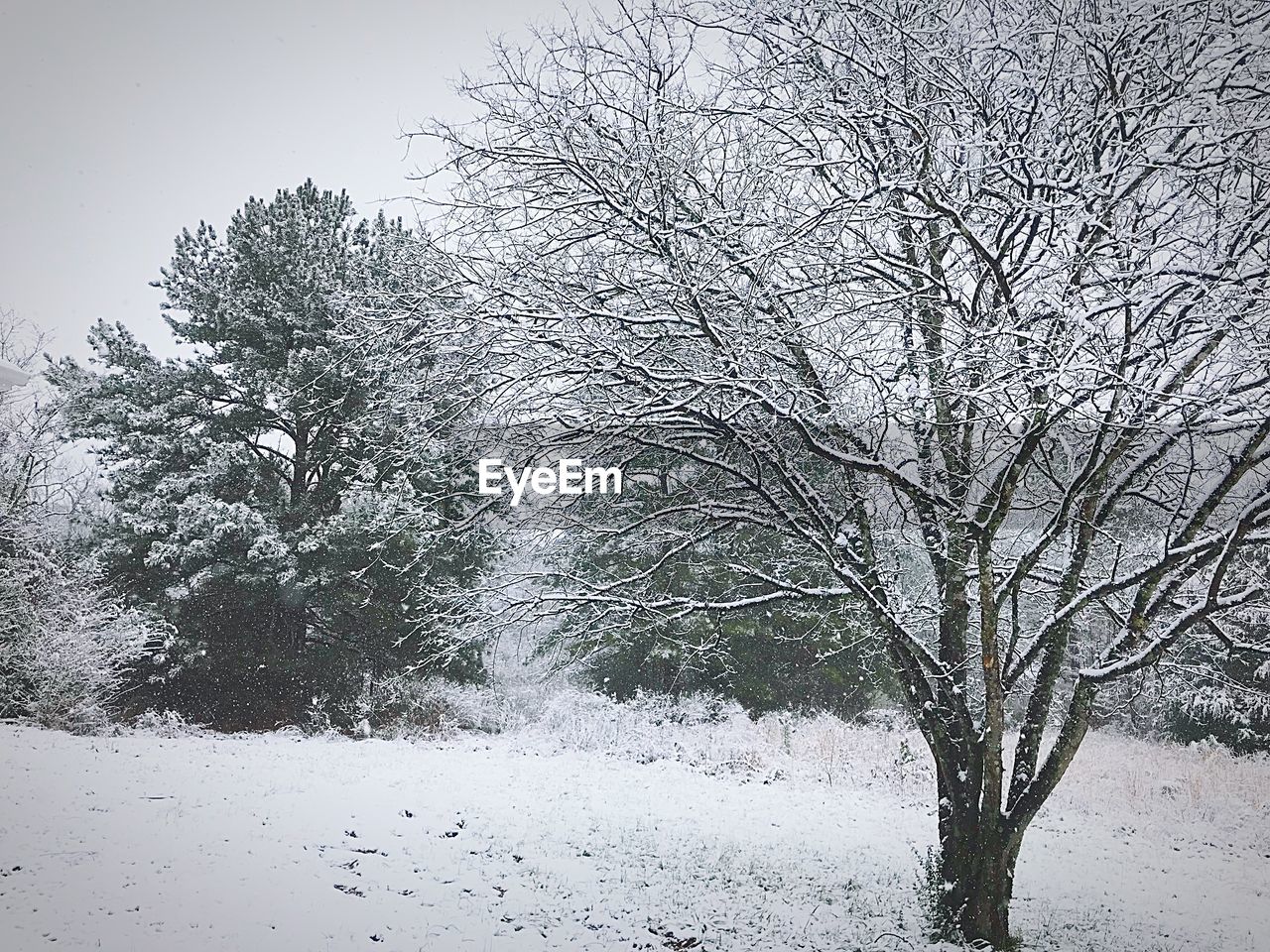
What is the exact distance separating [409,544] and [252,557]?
2793 millimetres

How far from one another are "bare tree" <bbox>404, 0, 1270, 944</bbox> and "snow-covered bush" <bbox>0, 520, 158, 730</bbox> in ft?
34.1

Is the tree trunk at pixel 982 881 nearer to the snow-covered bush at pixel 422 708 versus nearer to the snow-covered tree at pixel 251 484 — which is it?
the snow-covered tree at pixel 251 484

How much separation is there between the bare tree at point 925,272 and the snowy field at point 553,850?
203cm

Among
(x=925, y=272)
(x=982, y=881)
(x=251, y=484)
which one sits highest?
(x=925, y=272)

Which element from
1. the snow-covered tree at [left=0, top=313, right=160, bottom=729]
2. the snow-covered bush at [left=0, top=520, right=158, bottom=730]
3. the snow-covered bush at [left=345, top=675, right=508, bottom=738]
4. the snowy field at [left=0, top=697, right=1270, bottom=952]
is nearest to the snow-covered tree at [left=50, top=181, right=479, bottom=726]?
the snow-covered bush at [left=345, top=675, right=508, bottom=738]

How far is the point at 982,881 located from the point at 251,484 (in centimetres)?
1368

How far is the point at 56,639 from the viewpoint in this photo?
11.0 m

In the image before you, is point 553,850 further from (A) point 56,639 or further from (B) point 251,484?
(B) point 251,484

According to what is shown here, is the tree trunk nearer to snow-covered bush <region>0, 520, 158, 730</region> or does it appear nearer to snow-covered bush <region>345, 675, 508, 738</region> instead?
snow-covered bush <region>345, 675, 508, 738</region>

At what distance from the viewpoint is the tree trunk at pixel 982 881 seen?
15.5 feet

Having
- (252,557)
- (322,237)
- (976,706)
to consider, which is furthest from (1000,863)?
(322,237)

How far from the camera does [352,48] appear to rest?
9.40 meters

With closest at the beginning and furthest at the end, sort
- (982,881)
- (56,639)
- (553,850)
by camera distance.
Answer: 1. (982,881)
2. (553,850)
3. (56,639)

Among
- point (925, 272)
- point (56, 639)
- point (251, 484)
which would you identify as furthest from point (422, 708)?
point (925, 272)
